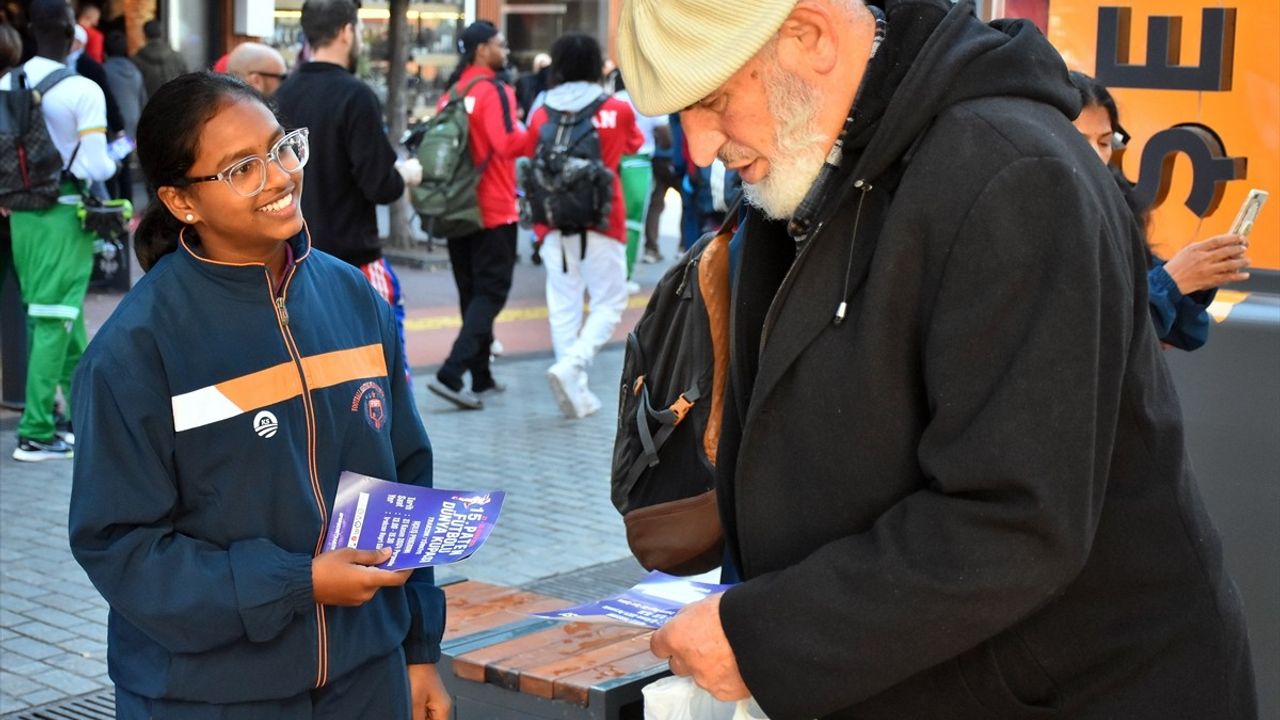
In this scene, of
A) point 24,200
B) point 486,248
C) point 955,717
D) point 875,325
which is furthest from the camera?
point 486,248

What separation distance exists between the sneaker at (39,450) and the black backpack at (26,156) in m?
1.17

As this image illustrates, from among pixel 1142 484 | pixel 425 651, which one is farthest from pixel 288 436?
pixel 1142 484

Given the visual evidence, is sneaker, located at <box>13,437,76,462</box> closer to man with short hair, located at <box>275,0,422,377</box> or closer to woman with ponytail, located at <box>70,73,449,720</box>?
man with short hair, located at <box>275,0,422,377</box>

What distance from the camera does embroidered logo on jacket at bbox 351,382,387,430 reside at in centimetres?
269

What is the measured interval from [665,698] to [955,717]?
397 mm

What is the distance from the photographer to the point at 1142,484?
1932mm

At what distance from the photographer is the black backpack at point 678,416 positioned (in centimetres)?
280

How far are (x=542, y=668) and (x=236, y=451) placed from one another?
3.51 feet

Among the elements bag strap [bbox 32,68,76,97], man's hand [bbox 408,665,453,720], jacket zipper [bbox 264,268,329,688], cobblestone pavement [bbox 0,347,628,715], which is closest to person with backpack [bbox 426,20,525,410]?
cobblestone pavement [bbox 0,347,628,715]

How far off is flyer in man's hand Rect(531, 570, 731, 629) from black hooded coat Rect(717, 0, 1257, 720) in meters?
0.48

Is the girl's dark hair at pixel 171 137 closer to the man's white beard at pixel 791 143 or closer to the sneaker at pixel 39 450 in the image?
the man's white beard at pixel 791 143

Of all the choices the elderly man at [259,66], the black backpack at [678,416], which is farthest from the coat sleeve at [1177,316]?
the elderly man at [259,66]

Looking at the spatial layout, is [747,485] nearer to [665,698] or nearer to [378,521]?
[665,698]

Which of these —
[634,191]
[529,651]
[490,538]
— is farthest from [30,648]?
[634,191]
